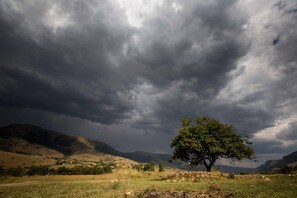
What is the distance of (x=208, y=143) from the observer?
53.0 metres

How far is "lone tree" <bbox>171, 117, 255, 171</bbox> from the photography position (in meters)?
52.4

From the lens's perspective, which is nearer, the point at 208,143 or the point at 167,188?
→ the point at 167,188

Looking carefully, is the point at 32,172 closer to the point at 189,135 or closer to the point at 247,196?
the point at 189,135

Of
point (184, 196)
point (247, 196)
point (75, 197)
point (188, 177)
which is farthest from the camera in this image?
point (188, 177)

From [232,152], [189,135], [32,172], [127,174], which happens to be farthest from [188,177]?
[32,172]

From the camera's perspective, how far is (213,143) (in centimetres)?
5256

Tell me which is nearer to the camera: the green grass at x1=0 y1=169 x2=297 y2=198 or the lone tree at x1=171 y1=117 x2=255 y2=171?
the green grass at x1=0 y1=169 x2=297 y2=198

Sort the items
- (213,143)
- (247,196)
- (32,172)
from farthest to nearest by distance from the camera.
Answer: (32,172), (213,143), (247,196)

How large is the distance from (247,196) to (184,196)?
432 cm

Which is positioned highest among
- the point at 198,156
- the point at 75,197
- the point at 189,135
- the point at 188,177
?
the point at 189,135

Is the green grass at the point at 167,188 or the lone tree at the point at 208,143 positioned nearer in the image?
the green grass at the point at 167,188

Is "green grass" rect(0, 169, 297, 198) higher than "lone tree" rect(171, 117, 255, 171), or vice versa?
"lone tree" rect(171, 117, 255, 171)

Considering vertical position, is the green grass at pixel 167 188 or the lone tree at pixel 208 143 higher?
the lone tree at pixel 208 143

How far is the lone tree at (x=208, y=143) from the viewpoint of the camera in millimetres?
52406
